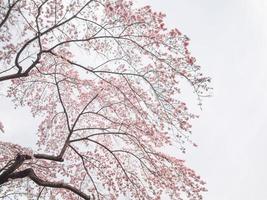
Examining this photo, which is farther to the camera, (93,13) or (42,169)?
(42,169)

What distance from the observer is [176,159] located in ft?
34.1

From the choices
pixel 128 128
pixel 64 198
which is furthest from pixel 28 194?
pixel 128 128

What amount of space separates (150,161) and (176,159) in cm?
69

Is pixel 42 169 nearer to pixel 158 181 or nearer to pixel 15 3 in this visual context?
pixel 158 181

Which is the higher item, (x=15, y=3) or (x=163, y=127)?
(x=15, y=3)

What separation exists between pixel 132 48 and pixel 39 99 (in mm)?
4465

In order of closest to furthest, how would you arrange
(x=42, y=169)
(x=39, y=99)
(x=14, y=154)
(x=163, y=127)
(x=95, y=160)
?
(x=163, y=127) < (x=14, y=154) < (x=42, y=169) < (x=95, y=160) < (x=39, y=99)

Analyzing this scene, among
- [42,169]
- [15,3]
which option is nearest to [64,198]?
[42,169]

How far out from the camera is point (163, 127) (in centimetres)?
955

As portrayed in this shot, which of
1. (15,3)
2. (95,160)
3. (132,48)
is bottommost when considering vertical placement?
(95,160)

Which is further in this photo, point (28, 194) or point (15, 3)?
point (28, 194)

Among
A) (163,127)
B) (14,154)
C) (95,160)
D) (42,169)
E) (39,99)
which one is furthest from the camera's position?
(39,99)

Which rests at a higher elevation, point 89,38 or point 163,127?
point 89,38

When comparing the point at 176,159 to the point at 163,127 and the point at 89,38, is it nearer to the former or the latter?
the point at 163,127
